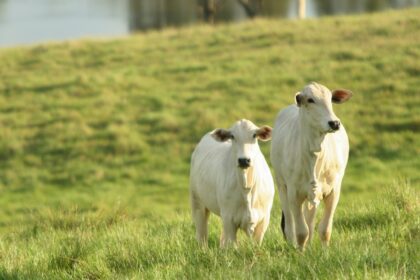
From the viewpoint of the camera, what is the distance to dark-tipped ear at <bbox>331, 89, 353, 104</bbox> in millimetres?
7492

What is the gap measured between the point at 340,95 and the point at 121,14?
52.1 metres

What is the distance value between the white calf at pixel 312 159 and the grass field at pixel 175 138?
29cm

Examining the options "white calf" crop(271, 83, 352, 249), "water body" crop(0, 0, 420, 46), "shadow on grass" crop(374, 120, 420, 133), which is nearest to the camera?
"white calf" crop(271, 83, 352, 249)

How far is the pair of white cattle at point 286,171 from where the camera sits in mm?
7402

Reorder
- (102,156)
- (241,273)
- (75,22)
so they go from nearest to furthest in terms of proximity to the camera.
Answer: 1. (241,273)
2. (102,156)
3. (75,22)

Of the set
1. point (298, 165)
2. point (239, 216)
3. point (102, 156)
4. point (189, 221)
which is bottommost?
point (102, 156)

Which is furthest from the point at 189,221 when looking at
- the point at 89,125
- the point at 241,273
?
the point at 89,125

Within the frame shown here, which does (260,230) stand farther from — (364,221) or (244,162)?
(364,221)

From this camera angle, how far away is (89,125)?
70.2 ft

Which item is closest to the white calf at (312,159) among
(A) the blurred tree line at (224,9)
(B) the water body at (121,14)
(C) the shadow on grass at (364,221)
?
(C) the shadow on grass at (364,221)

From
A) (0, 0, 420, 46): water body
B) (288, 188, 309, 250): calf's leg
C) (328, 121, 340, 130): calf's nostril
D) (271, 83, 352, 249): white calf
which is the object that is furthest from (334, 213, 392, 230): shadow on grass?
(0, 0, 420, 46): water body

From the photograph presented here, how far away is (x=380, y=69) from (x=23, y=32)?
29357mm

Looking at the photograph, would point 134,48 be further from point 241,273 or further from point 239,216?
point 241,273

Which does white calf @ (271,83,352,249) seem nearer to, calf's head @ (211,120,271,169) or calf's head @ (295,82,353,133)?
calf's head @ (295,82,353,133)
